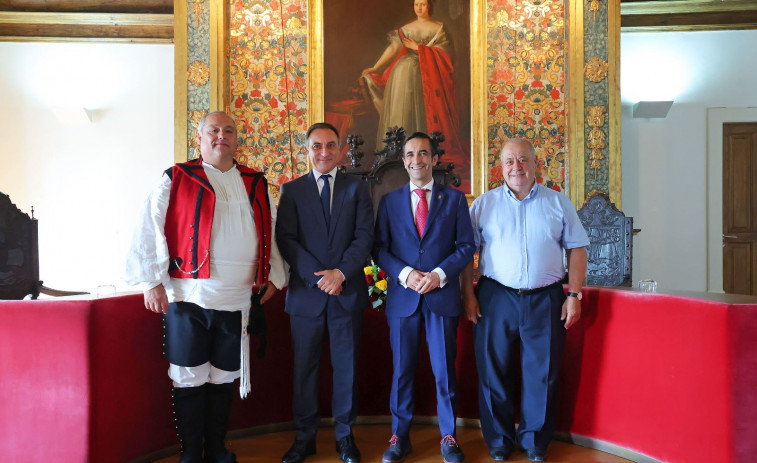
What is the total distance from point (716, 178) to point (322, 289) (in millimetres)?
5526

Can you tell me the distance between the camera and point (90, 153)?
21.2ft

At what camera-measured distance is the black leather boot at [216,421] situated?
2.48 meters

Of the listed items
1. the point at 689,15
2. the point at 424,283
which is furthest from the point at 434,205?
the point at 689,15

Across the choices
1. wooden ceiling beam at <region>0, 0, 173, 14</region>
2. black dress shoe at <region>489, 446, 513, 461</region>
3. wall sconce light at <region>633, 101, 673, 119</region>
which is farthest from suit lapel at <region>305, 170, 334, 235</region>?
wooden ceiling beam at <region>0, 0, 173, 14</region>

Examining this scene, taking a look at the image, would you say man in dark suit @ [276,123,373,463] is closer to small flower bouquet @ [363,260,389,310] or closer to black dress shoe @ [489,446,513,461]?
small flower bouquet @ [363,260,389,310]

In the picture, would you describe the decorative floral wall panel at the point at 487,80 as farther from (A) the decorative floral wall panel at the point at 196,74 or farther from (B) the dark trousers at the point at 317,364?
(B) the dark trousers at the point at 317,364

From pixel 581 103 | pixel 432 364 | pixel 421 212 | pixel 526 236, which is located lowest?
pixel 432 364

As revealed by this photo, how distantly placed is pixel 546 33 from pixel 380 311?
3.83 meters

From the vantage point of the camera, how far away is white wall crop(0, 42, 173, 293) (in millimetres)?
6434

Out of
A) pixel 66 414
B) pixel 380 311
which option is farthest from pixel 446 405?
pixel 66 414

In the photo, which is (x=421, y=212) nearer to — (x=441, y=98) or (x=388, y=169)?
(x=388, y=169)

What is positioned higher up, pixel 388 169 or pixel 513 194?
pixel 388 169

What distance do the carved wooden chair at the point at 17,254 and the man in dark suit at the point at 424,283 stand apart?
10.2 feet

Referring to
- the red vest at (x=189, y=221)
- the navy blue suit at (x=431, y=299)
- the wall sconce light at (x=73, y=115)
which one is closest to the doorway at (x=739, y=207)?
the navy blue suit at (x=431, y=299)
